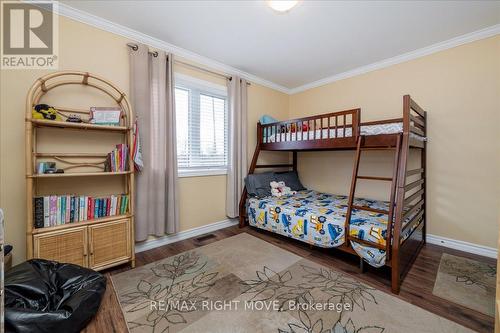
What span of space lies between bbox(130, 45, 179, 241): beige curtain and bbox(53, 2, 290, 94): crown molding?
15cm

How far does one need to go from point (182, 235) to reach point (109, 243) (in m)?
0.99

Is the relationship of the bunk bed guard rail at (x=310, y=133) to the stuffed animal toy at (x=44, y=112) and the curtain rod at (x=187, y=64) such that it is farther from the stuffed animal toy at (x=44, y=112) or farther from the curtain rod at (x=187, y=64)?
the stuffed animal toy at (x=44, y=112)

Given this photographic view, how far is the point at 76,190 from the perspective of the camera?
2078 millimetres

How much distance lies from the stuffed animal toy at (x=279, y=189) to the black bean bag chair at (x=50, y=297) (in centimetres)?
235

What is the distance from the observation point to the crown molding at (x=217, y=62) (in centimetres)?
210

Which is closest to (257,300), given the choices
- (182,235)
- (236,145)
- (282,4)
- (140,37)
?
(182,235)

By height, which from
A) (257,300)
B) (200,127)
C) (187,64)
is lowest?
(257,300)

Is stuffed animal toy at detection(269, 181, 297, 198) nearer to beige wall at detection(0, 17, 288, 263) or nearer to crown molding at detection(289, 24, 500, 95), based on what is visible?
beige wall at detection(0, 17, 288, 263)

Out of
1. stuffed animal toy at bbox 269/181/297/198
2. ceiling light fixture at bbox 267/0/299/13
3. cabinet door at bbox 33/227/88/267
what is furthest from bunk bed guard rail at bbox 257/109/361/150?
cabinet door at bbox 33/227/88/267

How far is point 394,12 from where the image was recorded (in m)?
2.02

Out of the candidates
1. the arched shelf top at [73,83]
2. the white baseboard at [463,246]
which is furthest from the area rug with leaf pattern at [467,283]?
the arched shelf top at [73,83]

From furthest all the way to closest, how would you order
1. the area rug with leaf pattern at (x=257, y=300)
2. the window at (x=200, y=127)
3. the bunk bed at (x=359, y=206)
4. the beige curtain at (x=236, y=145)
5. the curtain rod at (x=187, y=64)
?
the beige curtain at (x=236, y=145) → the window at (x=200, y=127) → the curtain rod at (x=187, y=64) → the bunk bed at (x=359, y=206) → the area rug with leaf pattern at (x=257, y=300)

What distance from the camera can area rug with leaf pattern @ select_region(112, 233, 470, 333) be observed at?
1.39 m

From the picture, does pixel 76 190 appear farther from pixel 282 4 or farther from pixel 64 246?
pixel 282 4
